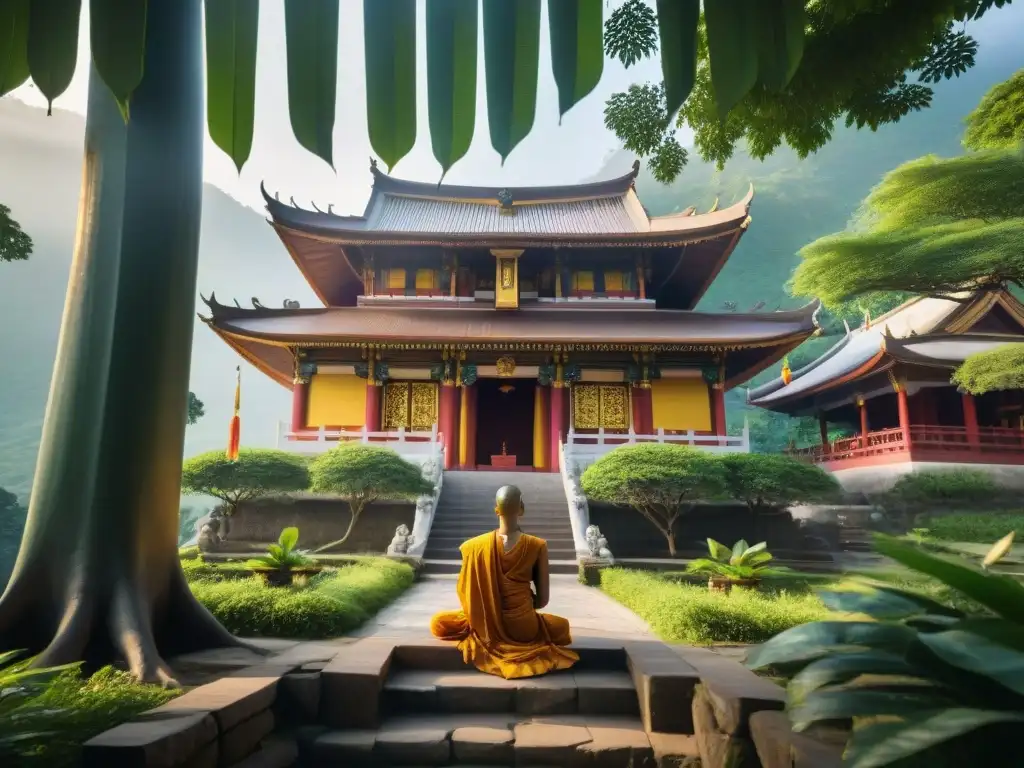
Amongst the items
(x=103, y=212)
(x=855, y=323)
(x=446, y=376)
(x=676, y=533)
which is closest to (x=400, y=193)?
(x=446, y=376)

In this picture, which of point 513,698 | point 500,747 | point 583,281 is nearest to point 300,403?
point 583,281

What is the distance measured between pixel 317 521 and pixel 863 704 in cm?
1168

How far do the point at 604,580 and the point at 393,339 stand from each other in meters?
7.66

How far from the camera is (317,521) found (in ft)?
40.9

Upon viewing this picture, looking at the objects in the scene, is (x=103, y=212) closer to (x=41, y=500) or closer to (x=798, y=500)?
(x=41, y=500)

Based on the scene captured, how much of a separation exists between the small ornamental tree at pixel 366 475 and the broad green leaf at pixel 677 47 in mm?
10108

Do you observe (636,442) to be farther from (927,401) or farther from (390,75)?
(390,75)

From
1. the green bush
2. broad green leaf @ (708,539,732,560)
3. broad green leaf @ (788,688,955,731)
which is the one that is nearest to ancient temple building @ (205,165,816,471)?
broad green leaf @ (708,539,732,560)

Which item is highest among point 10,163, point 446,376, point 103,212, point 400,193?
point 10,163

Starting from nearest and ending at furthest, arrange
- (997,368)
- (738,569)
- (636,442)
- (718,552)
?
(738,569)
(718,552)
(997,368)
(636,442)

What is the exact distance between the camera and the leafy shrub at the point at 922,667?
61.1 inches

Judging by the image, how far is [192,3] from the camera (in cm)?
384

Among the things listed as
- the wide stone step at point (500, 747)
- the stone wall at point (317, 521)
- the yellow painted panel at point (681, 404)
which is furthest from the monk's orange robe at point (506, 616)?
the yellow painted panel at point (681, 404)

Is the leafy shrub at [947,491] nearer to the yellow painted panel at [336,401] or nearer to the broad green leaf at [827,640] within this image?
the yellow painted panel at [336,401]
